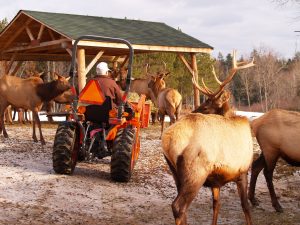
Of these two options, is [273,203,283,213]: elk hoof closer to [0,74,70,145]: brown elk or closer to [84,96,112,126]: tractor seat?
[84,96,112,126]: tractor seat

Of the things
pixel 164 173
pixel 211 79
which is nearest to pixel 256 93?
pixel 211 79

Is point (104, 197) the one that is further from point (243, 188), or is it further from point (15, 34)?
point (15, 34)

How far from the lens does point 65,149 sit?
762 centimetres

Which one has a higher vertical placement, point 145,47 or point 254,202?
point 145,47

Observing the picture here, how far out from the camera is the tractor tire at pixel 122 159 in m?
7.53

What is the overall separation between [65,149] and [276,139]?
3.42 metres

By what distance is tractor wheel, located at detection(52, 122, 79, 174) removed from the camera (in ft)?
A: 25.0

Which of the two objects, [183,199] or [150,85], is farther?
[150,85]

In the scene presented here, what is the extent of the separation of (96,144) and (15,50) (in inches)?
465

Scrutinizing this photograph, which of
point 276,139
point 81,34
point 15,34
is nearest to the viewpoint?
point 276,139

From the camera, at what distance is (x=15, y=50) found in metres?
18.6

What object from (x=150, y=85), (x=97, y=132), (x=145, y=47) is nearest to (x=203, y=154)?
(x=97, y=132)

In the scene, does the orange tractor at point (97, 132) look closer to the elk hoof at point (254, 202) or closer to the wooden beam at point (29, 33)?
the elk hoof at point (254, 202)

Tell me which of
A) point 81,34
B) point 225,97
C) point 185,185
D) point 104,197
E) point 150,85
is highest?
point 81,34
